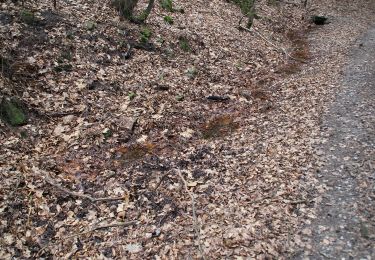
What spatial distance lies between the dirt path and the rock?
21.1ft

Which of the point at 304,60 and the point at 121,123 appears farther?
the point at 304,60

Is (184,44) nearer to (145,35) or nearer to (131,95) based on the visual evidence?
(145,35)

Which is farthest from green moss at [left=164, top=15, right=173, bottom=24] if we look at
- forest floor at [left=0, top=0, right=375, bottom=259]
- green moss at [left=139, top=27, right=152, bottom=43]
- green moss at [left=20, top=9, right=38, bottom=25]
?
green moss at [left=20, top=9, right=38, bottom=25]

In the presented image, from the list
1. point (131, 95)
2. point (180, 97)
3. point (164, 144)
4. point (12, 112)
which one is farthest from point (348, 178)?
point (12, 112)

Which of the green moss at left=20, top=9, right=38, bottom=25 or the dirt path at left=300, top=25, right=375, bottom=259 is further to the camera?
the green moss at left=20, top=9, right=38, bottom=25

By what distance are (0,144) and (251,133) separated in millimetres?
5696

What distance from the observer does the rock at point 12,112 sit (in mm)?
7867

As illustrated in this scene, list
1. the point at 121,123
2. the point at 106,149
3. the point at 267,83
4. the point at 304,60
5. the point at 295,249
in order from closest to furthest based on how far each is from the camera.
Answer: the point at 295,249
the point at 106,149
the point at 121,123
the point at 267,83
the point at 304,60

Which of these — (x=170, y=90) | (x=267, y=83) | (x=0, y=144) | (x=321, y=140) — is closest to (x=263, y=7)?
(x=267, y=83)

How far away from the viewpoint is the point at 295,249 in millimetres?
5656

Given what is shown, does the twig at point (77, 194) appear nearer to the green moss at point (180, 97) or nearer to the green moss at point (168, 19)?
the green moss at point (180, 97)

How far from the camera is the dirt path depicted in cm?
564

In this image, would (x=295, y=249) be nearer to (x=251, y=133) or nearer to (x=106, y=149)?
(x=251, y=133)

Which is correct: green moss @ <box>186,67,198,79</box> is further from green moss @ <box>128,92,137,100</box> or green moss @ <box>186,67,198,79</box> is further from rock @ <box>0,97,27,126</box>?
rock @ <box>0,97,27,126</box>
